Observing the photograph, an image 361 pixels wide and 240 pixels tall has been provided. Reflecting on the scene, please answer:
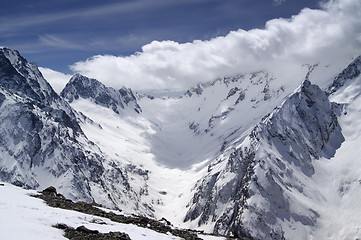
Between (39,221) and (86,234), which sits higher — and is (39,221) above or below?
above

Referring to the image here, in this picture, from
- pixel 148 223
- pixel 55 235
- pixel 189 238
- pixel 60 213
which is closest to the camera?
pixel 55 235

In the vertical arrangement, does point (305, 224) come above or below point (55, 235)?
above

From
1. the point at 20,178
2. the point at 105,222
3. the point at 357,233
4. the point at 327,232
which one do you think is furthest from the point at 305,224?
the point at 105,222

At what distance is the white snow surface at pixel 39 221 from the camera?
84.0ft

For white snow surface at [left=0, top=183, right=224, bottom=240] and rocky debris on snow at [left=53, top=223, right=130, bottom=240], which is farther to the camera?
rocky debris on snow at [left=53, top=223, right=130, bottom=240]

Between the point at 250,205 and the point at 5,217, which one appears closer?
the point at 5,217

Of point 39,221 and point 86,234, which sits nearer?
point 39,221

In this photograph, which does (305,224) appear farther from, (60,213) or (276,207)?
(60,213)

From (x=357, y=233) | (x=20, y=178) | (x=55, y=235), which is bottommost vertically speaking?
(x=55, y=235)

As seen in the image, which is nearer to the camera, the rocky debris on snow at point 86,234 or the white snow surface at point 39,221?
the white snow surface at point 39,221

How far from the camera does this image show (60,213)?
3469 centimetres

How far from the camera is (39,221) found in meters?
29.8

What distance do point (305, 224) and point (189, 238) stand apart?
17581cm

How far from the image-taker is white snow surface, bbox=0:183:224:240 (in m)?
25.6
